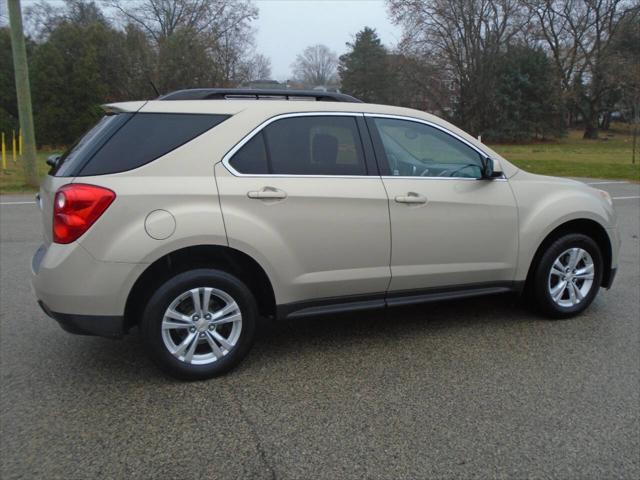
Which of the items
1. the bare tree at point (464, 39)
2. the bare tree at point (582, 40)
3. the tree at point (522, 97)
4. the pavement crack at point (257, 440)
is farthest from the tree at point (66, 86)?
the bare tree at point (582, 40)

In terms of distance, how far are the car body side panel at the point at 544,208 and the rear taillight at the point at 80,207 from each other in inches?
120

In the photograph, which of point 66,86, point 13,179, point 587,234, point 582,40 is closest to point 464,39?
point 582,40

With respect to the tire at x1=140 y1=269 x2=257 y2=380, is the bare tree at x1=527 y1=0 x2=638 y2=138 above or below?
above

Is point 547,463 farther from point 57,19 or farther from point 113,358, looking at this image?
point 57,19

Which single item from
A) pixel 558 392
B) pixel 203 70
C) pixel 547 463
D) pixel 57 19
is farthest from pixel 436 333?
pixel 57 19

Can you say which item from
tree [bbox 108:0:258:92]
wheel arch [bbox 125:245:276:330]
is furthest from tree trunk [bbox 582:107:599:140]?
wheel arch [bbox 125:245:276:330]

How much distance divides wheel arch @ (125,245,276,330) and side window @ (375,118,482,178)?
1.36m

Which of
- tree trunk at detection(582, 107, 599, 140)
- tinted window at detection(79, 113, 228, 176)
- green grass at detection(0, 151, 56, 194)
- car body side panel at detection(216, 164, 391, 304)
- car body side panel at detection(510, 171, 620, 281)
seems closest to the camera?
tinted window at detection(79, 113, 228, 176)

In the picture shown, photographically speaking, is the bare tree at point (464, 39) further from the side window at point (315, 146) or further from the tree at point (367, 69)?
the side window at point (315, 146)

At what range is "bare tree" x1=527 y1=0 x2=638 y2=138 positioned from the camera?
48.2 metres

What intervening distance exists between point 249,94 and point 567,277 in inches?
117

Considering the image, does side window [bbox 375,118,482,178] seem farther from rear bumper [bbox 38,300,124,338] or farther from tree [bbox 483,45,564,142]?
tree [bbox 483,45,564,142]

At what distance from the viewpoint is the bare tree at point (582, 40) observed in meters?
48.2

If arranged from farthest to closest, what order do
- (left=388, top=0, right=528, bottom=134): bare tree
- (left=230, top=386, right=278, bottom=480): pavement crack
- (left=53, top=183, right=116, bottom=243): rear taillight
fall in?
1. (left=388, top=0, right=528, bottom=134): bare tree
2. (left=53, top=183, right=116, bottom=243): rear taillight
3. (left=230, top=386, right=278, bottom=480): pavement crack
